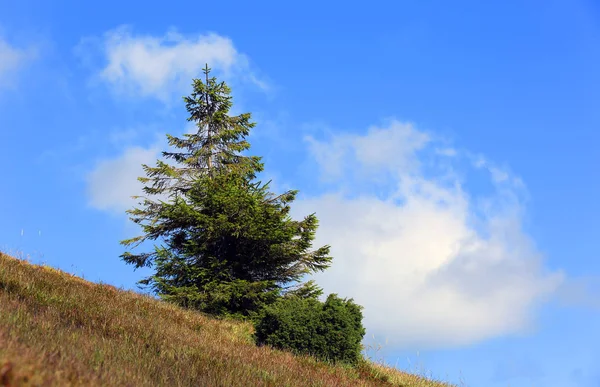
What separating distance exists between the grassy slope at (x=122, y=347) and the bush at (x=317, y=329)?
1.99 feet

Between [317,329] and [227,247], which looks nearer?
[317,329]

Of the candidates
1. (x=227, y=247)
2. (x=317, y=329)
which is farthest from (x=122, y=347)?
(x=227, y=247)

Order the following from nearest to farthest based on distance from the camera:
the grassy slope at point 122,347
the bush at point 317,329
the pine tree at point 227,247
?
1. the grassy slope at point 122,347
2. the bush at point 317,329
3. the pine tree at point 227,247

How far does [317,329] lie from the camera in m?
14.1

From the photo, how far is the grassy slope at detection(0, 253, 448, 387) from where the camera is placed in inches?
197

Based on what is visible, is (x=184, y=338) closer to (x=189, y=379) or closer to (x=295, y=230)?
(x=189, y=379)

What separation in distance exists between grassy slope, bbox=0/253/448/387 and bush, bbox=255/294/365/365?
0.61 meters

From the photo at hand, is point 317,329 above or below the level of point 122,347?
above

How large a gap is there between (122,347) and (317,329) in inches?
267

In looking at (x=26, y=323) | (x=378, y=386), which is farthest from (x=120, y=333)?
(x=378, y=386)

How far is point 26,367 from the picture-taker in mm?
3854

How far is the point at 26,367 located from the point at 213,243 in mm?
16571

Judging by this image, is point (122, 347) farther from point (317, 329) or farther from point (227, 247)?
point (227, 247)

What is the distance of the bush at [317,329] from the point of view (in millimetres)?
13844
